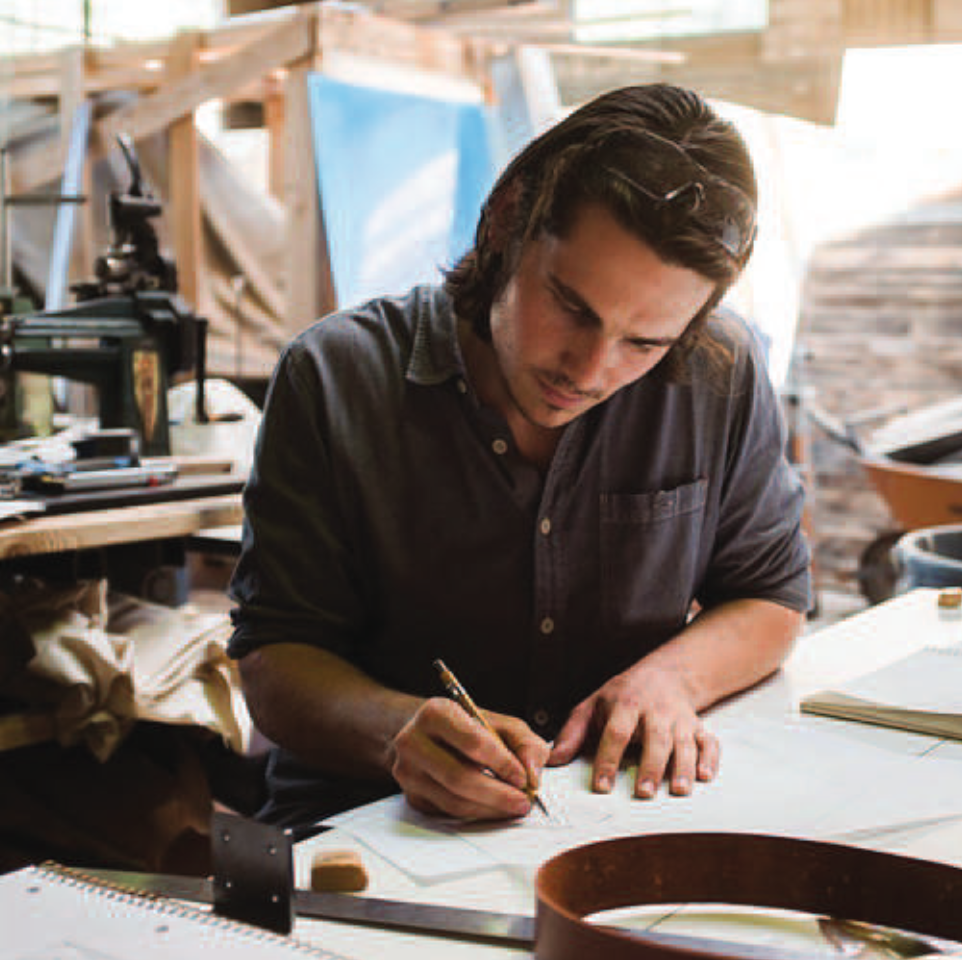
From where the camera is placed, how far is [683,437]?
1.66 m

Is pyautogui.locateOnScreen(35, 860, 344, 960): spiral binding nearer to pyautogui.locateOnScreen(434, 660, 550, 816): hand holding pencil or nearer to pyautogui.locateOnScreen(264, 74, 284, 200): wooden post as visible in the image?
pyautogui.locateOnScreen(434, 660, 550, 816): hand holding pencil

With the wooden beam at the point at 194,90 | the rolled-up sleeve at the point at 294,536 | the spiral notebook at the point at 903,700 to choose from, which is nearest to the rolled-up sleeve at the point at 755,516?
the spiral notebook at the point at 903,700

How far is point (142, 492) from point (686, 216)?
1244 millimetres

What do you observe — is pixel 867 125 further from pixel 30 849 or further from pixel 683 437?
pixel 30 849

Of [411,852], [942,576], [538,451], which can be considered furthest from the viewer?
[942,576]

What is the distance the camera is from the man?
52.7 inches

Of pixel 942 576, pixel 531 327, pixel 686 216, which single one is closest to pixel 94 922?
pixel 531 327

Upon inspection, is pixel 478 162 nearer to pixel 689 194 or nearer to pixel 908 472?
pixel 908 472

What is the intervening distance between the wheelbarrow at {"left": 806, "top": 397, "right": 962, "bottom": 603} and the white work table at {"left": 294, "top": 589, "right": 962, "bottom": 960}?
7.79 ft

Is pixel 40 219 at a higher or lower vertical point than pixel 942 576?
higher

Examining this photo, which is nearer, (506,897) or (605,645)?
(506,897)

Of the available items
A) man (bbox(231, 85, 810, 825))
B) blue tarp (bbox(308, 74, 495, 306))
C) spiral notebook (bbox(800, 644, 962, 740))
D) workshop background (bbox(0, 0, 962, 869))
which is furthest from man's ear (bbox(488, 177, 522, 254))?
blue tarp (bbox(308, 74, 495, 306))

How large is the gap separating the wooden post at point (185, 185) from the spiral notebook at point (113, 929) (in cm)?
368

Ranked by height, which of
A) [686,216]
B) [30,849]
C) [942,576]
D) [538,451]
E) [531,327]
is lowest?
[30,849]
